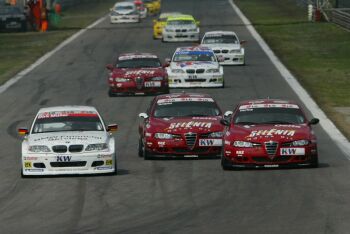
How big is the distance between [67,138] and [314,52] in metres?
36.7

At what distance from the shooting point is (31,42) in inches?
2625

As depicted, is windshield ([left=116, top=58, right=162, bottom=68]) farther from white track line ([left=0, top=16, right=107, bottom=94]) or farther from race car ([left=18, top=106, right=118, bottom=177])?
race car ([left=18, top=106, right=118, bottom=177])

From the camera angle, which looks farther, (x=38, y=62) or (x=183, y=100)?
(x=38, y=62)

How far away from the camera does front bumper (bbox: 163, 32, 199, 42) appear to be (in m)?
64.6

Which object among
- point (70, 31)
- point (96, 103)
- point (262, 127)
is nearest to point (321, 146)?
point (262, 127)

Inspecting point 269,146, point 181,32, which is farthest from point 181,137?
point 181,32

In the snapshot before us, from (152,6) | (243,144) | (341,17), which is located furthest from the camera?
(152,6)

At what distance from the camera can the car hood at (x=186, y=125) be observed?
25.0 meters

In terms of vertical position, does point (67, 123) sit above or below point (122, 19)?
above

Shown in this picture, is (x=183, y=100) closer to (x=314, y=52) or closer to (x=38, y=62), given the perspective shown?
(x=38, y=62)

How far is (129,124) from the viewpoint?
32.1m

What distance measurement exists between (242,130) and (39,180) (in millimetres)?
3837

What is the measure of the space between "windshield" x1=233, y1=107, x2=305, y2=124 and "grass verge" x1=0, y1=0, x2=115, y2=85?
23.0 m

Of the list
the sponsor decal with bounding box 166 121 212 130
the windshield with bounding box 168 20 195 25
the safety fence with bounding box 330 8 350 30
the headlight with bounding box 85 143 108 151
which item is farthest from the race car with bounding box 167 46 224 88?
the safety fence with bounding box 330 8 350 30
